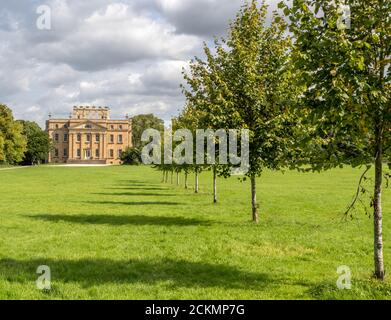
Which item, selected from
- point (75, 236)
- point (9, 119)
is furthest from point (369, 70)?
point (9, 119)

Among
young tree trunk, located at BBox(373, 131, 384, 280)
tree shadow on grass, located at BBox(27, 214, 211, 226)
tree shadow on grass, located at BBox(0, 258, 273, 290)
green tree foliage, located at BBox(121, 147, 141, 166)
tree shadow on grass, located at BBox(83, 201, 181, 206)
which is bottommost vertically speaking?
tree shadow on grass, located at BBox(0, 258, 273, 290)

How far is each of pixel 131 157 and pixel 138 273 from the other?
136 m

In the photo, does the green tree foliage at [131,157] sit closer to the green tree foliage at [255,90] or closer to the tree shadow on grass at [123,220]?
the tree shadow on grass at [123,220]

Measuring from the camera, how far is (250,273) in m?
11.5

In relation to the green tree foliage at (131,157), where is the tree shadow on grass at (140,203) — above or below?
below

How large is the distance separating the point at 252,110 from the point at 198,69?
16.7 feet

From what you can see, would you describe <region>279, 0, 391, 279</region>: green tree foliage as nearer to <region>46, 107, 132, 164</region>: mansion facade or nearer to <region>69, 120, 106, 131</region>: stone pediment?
<region>46, 107, 132, 164</region>: mansion facade

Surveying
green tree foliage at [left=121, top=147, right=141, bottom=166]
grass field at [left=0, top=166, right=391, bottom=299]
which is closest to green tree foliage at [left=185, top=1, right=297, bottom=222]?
grass field at [left=0, top=166, right=391, bottom=299]

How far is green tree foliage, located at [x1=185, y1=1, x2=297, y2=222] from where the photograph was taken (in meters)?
18.2

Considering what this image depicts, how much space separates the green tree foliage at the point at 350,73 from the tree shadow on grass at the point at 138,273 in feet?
10.4

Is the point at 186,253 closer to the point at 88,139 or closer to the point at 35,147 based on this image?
the point at 35,147

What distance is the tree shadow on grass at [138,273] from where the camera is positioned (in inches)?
417

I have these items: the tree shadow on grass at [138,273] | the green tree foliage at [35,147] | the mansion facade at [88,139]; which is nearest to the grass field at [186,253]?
the tree shadow on grass at [138,273]

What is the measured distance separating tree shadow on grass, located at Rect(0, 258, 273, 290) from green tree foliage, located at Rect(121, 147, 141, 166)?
12686cm
